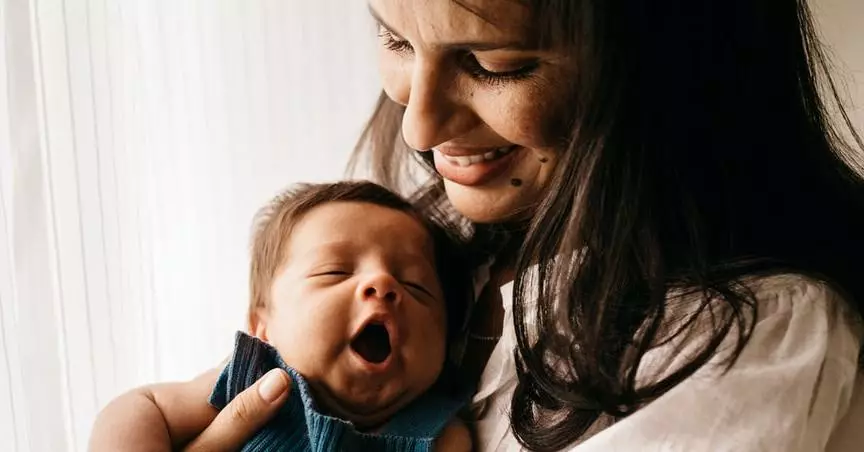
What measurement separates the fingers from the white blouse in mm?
331

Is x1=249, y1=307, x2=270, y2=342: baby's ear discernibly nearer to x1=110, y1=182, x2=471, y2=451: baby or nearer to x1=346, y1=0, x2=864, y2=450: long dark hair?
x1=110, y1=182, x2=471, y2=451: baby

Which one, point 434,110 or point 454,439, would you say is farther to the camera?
point 454,439

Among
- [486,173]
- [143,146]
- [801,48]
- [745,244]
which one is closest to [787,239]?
[745,244]

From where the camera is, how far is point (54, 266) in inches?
38.1

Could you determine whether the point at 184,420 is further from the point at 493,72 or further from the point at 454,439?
the point at 493,72

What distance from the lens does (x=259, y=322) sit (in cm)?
106

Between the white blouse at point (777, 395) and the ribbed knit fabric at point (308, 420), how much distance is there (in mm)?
231

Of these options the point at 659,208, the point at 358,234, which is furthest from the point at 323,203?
the point at 659,208

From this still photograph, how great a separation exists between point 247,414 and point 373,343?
157mm

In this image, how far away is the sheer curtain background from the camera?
0.94 metres

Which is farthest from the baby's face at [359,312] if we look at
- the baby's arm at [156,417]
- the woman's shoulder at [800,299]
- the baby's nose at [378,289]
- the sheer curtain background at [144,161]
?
the woman's shoulder at [800,299]

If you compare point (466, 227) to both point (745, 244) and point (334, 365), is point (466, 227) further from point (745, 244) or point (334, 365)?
point (745, 244)

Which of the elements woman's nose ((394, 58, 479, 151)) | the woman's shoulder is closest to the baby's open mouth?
woman's nose ((394, 58, 479, 151))

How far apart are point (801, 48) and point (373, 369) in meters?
0.54
